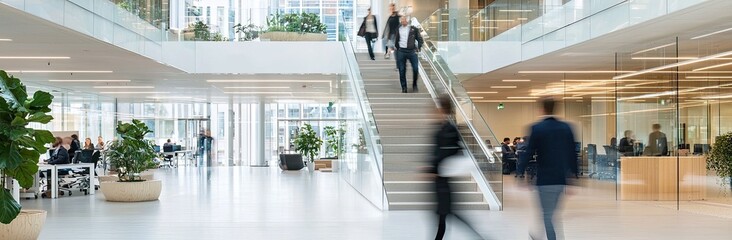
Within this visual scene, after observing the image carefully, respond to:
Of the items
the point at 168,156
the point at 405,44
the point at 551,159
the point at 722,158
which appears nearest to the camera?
the point at 551,159

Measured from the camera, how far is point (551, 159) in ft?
25.2

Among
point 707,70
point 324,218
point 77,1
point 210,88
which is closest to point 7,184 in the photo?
point 77,1

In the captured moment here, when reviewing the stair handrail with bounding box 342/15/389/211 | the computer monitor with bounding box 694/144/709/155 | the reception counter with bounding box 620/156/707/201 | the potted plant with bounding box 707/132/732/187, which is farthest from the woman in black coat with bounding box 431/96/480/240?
the computer monitor with bounding box 694/144/709/155

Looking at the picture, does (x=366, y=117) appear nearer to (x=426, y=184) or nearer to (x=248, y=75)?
(x=426, y=184)

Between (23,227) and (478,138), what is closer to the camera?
(23,227)

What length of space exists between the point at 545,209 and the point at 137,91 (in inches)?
987

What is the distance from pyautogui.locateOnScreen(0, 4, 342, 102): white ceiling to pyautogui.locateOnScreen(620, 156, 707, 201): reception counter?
9.20m

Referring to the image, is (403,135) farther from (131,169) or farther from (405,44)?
(131,169)

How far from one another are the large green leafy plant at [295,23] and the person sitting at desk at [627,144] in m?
10.7

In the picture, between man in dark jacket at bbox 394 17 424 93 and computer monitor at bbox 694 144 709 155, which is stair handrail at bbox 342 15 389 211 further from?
computer monitor at bbox 694 144 709 155

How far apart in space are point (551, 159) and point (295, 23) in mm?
17765

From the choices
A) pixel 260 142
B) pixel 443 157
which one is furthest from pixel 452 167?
pixel 260 142

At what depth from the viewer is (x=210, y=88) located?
94.1ft

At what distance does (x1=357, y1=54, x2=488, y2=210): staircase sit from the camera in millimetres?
13680
